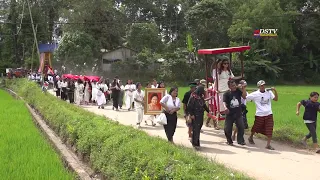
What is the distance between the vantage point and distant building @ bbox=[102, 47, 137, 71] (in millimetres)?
40281

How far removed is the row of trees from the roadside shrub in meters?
27.4

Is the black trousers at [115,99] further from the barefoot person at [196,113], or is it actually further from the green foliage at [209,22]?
the green foliage at [209,22]

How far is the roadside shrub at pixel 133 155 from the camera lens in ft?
15.4

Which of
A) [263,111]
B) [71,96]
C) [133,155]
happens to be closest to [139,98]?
[263,111]

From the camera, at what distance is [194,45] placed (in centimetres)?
3888

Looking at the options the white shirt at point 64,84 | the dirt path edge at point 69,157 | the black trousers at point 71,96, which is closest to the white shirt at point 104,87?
the black trousers at point 71,96

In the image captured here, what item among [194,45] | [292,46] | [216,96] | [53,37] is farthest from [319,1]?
[216,96]

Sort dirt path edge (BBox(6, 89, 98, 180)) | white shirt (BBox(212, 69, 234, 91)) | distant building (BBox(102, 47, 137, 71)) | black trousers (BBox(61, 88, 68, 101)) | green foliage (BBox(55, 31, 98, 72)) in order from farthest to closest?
distant building (BBox(102, 47, 137, 71))
green foliage (BBox(55, 31, 98, 72))
black trousers (BBox(61, 88, 68, 101))
white shirt (BBox(212, 69, 234, 91))
dirt path edge (BBox(6, 89, 98, 180))

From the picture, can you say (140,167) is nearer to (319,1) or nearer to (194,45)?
(194,45)

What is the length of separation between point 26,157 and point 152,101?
5973mm

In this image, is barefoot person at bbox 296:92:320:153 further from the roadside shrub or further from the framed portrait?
the framed portrait

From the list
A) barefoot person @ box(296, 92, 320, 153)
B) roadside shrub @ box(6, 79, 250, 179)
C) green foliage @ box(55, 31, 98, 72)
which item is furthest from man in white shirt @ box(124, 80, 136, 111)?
green foliage @ box(55, 31, 98, 72)

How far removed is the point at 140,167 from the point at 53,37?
48577 millimetres

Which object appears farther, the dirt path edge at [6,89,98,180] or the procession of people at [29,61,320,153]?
the procession of people at [29,61,320,153]
